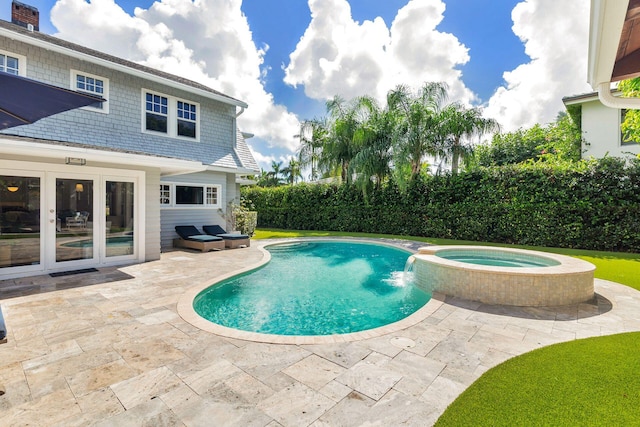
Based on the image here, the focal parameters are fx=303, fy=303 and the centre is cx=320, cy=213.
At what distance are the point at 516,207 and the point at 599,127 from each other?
9116mm

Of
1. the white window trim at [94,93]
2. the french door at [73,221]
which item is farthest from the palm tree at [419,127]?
the french door at [73,221]

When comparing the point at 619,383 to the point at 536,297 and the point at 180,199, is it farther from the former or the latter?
the point at 180,199

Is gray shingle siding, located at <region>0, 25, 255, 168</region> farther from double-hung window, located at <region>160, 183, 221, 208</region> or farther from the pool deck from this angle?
the pool deck

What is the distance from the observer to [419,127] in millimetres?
16688

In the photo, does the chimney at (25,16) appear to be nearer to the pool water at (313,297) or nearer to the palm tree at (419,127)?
the pool water at (313,297)

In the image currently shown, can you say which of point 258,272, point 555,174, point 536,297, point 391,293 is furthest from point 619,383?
point 555,174

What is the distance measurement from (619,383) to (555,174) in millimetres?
12593

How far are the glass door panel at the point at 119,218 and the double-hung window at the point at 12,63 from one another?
5597 millimetres

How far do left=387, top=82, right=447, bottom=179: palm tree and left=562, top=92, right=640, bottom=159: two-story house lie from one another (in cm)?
835

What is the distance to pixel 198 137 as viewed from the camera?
577 inches

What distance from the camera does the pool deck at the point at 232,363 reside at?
2850mm

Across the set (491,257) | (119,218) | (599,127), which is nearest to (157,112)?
(119,218)

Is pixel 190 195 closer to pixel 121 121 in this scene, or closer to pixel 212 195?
pixel 212 195

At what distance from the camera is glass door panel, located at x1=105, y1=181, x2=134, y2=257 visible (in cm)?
898
